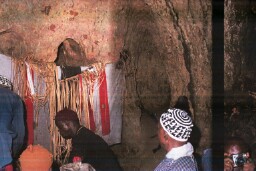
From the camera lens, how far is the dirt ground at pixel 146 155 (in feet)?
14.2

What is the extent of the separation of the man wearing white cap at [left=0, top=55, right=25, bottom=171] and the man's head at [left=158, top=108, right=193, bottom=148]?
1.18 metres

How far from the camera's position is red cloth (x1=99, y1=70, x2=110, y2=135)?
430 cm

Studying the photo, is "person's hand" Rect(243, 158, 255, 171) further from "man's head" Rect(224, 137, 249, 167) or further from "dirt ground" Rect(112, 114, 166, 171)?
"dirt ground" Rect(112, 114, 166, 171)

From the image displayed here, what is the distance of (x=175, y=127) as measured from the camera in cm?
350

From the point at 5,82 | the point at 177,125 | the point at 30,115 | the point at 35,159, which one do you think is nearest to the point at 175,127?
the point at 177,125

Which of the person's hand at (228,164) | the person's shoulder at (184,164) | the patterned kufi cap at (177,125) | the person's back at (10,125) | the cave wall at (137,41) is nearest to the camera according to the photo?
the person's shoulder at (184,164)

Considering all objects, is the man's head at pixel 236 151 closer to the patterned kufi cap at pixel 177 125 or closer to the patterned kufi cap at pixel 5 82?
the patterned kufi cap at pixel 177 125

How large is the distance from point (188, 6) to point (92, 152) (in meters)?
1.29

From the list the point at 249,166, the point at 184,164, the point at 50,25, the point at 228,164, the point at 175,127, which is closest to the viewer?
the point at 184,164

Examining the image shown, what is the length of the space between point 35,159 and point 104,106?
648mm

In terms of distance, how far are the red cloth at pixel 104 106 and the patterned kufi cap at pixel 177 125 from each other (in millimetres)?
825

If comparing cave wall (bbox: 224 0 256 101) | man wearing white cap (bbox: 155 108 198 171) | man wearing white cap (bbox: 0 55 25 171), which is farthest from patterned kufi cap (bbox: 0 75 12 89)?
cave wall (bbox: 224 0 256 101)

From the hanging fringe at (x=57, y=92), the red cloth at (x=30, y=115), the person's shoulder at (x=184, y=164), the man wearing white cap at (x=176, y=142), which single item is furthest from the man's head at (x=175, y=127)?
the red cloth at (x=30, y=115)

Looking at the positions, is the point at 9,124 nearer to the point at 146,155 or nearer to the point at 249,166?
the point at 146,155
